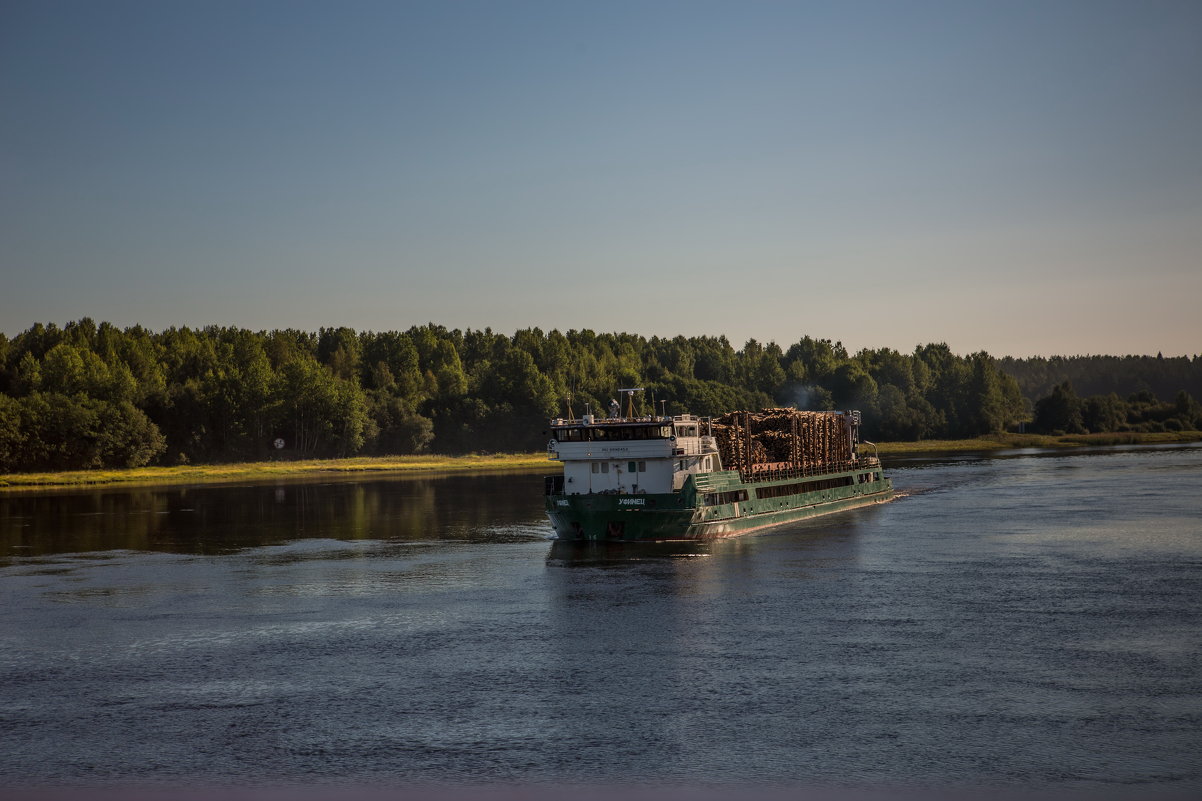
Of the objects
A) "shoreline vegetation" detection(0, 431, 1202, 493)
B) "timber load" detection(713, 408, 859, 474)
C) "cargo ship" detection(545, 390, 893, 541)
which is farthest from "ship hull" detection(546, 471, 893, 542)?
"shoreline vegetation" detection(0, 431, 1202, 493)

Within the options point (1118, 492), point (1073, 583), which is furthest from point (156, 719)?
point (1118, 492)

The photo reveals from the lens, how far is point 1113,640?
116ft

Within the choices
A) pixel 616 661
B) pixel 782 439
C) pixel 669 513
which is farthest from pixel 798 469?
pixel 616 661

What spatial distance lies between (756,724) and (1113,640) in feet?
51.7

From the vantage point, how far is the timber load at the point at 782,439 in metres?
79.6

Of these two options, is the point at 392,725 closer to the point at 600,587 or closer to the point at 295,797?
the point at 295,797

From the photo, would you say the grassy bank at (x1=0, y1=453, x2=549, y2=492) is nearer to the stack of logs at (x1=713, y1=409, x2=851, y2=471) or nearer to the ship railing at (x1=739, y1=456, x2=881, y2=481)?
the stack of logs at (x1=713, y1=409, x2=851, y2=471)

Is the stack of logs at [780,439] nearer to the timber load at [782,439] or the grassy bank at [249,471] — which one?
the timber load at [782,439]

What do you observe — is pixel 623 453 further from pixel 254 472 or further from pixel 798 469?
pixel 254 472

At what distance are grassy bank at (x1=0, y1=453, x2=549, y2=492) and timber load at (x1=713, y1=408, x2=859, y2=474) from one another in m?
90.2

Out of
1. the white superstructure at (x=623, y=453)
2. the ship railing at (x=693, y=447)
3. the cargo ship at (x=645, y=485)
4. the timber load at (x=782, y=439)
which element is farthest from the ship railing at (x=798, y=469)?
the white superstructure at (x=623, y=453)

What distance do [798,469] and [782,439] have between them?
4780 mm

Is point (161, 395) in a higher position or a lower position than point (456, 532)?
higher

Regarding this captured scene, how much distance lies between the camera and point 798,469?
8769 cm
